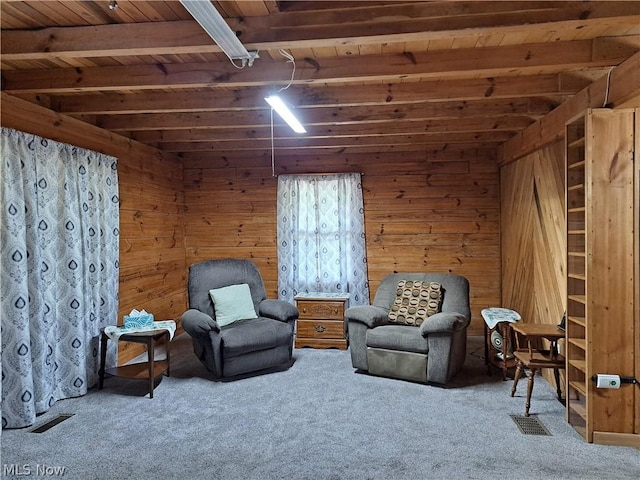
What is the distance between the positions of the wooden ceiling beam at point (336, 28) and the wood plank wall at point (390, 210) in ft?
10.9

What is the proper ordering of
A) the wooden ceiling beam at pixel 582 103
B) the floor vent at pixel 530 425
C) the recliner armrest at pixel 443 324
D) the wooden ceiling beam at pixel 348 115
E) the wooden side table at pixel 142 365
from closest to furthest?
the wooden ceiling beam at pixel 582 103 < the floor vent at pixel 530 425 < the wooden side table at pixel 142 365 < the recliner armrest at pixel 443 324 < the wooden ceiling beam at pixel 348 115

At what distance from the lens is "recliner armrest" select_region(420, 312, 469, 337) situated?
3.54 meters

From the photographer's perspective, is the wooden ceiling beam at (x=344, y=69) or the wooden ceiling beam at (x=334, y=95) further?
the wooden ceiling beam at (x=334, y=95)

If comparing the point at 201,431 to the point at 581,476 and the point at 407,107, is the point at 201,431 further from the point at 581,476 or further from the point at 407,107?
the point at 407,107

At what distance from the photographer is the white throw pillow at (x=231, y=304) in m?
4.18

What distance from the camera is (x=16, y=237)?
9.56ft

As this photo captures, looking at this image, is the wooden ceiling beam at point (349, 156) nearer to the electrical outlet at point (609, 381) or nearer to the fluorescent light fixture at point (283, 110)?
the fluorescent light fixture at point (283, 110)

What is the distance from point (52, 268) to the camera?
3283mm

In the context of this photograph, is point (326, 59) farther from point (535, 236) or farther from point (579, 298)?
point (535, 236)

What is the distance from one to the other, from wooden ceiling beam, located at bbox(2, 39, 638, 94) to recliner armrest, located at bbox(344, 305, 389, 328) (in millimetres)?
2133

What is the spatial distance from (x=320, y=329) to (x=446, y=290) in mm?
1533

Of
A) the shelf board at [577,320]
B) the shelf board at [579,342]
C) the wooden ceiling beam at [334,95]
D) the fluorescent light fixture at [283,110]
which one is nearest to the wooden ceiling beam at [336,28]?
the fluorescent light fixture at [283,110]

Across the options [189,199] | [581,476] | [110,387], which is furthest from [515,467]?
[189,199]

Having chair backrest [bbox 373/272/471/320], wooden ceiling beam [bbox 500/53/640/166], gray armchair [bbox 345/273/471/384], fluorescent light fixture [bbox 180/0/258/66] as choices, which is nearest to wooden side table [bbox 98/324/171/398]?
gray armchair [bbox 345/273/471/384]
